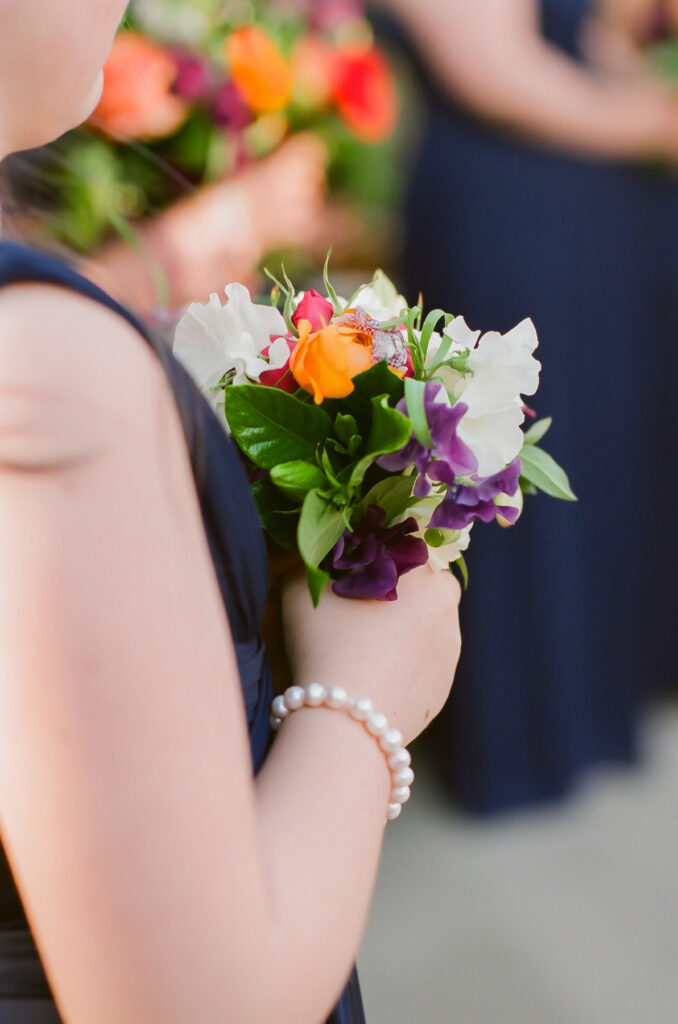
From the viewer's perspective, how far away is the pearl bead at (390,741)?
538 mm

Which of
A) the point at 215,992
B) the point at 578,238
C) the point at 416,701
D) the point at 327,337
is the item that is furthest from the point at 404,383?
the point at 578,238

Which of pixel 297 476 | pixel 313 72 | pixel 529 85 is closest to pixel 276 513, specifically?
pixel 297 476

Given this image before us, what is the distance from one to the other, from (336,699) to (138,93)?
115 cm

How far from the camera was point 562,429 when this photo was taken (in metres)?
2.02

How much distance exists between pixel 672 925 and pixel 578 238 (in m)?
1.36

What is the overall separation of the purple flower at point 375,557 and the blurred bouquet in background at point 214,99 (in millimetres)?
782

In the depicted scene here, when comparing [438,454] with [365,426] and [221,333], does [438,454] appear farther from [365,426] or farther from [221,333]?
[221,333]

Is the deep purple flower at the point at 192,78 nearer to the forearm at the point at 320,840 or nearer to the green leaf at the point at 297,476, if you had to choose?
the green leaf at the point at 297,476

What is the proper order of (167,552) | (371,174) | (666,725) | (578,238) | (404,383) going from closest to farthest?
(167,552)
(404,383)
(371,174)
(578,238)
(666,725)

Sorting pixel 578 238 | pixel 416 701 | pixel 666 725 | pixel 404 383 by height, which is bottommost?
pixel 666 725

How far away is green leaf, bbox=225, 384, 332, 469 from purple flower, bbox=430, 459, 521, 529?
9 cm

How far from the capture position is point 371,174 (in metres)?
1.80

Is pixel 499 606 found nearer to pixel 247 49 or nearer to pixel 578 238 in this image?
pixel 578 238

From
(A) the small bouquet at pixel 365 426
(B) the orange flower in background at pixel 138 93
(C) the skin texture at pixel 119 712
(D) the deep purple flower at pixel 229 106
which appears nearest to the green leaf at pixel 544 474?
(A) the small bouquet at pixel 365 426
